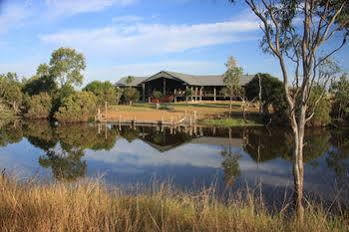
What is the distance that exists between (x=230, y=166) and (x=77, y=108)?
2661cm

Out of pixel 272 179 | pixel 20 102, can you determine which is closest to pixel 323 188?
pixel 272 179

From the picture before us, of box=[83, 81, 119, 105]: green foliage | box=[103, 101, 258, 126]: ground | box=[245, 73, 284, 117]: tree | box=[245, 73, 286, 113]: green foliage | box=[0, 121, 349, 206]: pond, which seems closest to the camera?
box=[0, 121, 349, 206]: pond

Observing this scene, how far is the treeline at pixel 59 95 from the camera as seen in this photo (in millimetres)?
43125

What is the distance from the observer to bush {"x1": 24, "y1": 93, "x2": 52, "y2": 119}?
153ft

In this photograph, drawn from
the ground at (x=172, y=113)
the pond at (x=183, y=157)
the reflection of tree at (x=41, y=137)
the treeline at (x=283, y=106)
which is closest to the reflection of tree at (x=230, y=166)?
the pond at (x=183, y=157)

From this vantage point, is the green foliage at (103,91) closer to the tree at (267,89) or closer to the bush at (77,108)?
the bush at (77,108)

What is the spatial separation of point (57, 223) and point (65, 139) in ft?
79.1

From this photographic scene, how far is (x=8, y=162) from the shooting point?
18328 mm

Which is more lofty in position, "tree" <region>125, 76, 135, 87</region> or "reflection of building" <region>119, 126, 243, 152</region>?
"tree" <region>125, 76, 135, 87</region>

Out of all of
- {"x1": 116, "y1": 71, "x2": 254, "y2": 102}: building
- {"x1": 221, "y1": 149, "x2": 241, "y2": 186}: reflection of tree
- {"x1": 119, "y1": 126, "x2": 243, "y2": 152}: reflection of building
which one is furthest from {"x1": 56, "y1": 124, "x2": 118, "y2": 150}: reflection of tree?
{"x1": 116, "y1": 71, "x2": 254, "y2": 102}: building

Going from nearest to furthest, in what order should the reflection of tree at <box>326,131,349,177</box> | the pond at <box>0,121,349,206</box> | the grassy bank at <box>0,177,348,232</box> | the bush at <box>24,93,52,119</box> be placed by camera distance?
the grassy bank at <box>0,177,348,232</box> < the pond at <box>0,121,349,206</box> < the reflection of tree at <box>326,131,349,177</box> < the bush at <box>24,93,52,119</box>

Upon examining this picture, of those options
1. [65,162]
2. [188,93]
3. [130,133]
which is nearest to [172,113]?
[188,93]

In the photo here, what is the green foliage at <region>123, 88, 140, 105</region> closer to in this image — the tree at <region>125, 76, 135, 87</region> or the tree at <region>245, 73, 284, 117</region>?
the tree at <region>125, 76, 135, 87</region>

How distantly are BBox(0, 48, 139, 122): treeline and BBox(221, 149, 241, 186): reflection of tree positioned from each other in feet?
75.1
